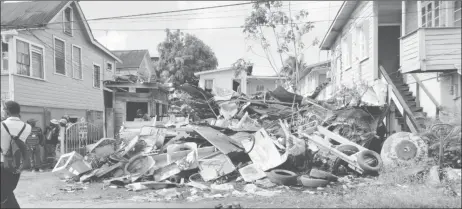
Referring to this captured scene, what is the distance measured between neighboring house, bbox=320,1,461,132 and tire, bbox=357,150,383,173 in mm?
1641

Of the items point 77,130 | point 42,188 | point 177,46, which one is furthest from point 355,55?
point 177,46

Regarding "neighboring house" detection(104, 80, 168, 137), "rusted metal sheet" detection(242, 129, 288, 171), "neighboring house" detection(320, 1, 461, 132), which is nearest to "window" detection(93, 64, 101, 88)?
"neighboring house" detection(104, 80, 168, 137)

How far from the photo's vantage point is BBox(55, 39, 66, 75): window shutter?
1797cm

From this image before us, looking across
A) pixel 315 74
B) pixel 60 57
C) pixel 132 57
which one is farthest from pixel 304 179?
pixel 132 57

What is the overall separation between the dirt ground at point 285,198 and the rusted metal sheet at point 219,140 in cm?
217

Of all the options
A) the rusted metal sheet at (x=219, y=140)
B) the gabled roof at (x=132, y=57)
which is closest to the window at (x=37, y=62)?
the rusted metal sheet at (x=219, y=140)

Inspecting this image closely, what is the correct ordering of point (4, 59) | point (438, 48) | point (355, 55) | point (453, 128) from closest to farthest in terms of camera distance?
point (453, 128)
point (438, 48)
point (4, 59)
point (355, 55)

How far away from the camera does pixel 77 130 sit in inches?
534

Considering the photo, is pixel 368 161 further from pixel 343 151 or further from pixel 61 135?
pixel 61 135

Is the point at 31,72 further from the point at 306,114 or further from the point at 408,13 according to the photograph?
the point at 408,13

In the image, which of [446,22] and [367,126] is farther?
[367,126]

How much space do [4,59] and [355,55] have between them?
46.8 feet

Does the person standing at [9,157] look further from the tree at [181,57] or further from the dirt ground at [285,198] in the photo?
the tree at [181,57]

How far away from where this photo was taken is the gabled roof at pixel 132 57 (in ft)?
120
